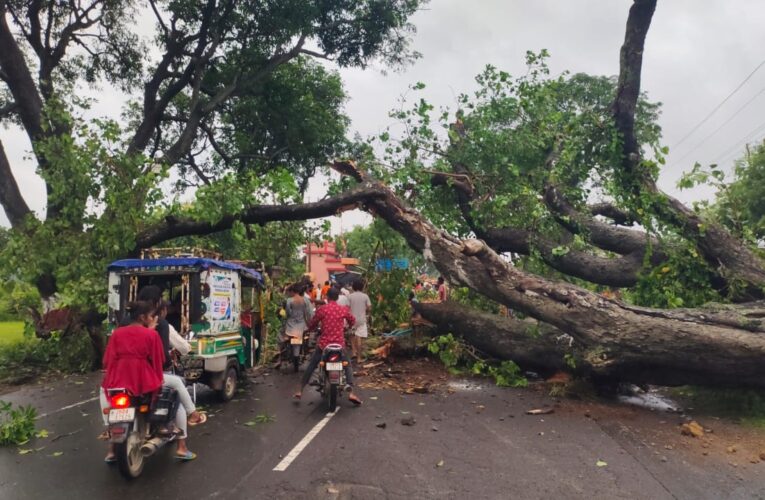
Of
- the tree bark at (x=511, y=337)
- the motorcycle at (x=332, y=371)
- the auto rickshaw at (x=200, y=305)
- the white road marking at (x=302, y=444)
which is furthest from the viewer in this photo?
the tree bark at (x=511, y=337)

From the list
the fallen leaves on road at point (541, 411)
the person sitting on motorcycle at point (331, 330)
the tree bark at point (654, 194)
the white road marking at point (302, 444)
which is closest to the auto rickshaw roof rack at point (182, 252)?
the person sitting on motorcycle at point (331, 330)

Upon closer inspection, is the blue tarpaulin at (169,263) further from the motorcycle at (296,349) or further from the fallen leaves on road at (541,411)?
the fallen leaves on road at (541,411)

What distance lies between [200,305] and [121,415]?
2.86m

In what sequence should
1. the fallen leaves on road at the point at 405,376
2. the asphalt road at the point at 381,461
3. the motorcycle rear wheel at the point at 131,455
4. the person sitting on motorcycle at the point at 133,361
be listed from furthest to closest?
the fallen leaves on road at the point at 405,376 → the person sitting on motorcycle at the point at 133,361 → the motorcycle rear wheel at the point at 131,455 → the asphalt road at the point at 381,461

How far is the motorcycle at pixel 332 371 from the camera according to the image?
791 centimetres

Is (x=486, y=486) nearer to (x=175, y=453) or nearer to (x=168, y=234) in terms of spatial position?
(x=175, y=453)

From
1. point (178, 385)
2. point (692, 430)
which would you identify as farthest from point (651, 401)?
point (178, 385)

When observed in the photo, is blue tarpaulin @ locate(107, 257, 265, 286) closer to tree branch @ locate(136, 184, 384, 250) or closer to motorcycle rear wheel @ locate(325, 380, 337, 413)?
motorcycle rear wheel @ locate(325, 380, 337, 413)

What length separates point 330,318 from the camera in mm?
8281

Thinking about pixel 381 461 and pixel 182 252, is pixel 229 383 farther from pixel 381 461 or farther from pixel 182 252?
pixel 381 461

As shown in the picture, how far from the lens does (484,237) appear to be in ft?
41.7

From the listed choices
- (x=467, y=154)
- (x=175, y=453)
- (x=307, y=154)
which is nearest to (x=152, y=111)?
(x=307, y=154)

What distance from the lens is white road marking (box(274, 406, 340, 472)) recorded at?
5444 millimetres

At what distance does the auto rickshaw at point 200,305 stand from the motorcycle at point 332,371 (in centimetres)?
150
